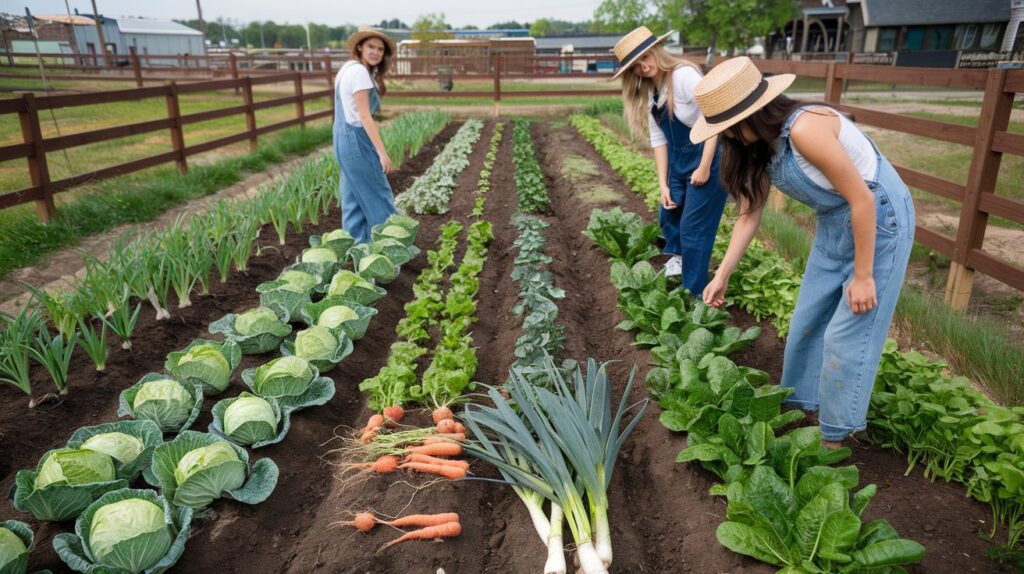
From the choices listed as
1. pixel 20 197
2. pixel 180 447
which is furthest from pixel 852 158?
pixel 20 197

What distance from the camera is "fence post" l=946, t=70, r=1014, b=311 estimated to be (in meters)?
4.14

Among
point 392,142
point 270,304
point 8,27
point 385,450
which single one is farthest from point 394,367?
point 8,27

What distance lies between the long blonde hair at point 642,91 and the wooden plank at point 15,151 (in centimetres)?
549

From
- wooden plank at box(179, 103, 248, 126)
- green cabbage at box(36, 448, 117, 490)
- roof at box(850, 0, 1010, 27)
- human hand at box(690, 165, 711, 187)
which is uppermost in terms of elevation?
roof at box(850, 0, 1010, 27)

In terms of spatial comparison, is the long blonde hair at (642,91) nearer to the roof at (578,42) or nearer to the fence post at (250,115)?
the fence post at (250,115)

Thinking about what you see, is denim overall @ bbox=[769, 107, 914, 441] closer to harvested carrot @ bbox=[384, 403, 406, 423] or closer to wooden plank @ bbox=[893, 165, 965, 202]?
harvested carrot @ bbox=[384, 403, 406, 423]

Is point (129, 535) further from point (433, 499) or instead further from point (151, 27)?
point (151, 27)

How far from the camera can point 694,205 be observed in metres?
4.12

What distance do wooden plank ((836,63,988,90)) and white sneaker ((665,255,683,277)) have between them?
2235 millimetres

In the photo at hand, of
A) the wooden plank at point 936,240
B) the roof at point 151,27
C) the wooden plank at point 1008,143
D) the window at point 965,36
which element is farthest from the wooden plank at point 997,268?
the roof at point 151,27

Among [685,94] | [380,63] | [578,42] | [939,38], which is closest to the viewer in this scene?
[685,94]

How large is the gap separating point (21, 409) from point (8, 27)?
1060 centimetres

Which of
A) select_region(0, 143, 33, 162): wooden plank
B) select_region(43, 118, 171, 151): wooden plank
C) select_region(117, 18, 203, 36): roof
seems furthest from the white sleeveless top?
select_region(117, 18, 203, 36): roof

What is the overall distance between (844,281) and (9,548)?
3116 millimetres
